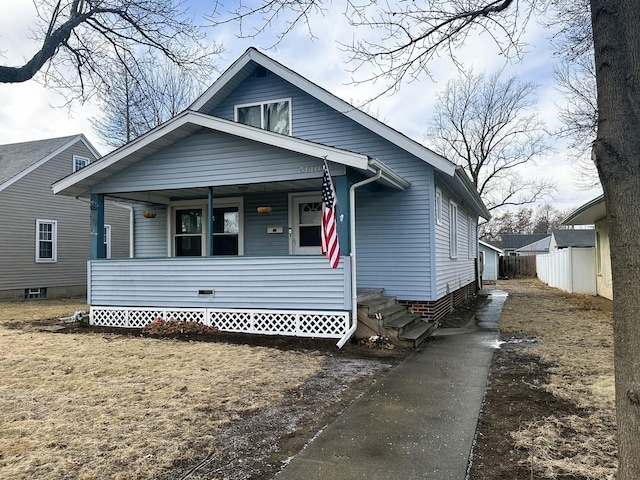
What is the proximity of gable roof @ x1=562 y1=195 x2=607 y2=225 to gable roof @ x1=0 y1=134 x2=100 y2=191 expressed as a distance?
63.2 ft

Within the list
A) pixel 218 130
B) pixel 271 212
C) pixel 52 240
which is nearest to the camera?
pixel 218 130

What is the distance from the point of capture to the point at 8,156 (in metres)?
19.2

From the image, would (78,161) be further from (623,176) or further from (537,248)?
(537,248)

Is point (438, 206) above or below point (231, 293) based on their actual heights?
above

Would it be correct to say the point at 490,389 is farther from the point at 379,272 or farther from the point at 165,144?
the point at 165,144

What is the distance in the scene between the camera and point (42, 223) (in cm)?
1814

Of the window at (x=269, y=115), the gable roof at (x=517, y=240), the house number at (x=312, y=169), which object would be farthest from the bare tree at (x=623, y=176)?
the gable roof at (x=517, y=240)

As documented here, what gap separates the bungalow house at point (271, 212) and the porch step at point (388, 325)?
8.3 inches

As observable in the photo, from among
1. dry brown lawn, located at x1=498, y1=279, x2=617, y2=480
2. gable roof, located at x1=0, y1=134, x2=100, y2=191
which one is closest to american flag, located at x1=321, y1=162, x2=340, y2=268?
dry brown lawn, located at x1=498, y1=279, x2=617, y2=480

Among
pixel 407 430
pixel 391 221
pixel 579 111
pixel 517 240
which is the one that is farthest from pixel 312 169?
pixel 517 240

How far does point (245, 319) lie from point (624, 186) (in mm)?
7387

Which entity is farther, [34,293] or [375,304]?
[34,293]

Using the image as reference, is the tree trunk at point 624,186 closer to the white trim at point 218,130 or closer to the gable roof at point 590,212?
the white trim at point 218,130

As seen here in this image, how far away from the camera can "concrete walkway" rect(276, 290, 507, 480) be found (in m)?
3.23
